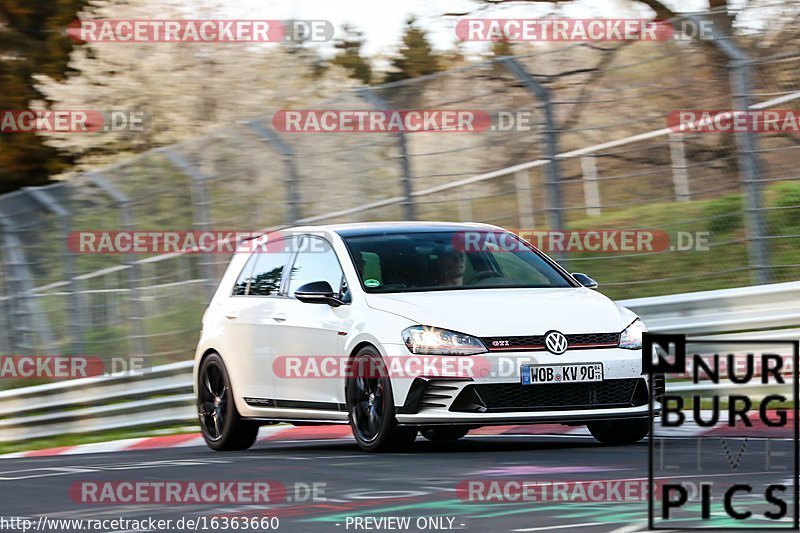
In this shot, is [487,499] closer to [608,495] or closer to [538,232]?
[608,495]

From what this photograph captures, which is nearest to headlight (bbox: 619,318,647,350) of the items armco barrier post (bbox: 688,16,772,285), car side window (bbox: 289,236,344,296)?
car side window (bbox: 289,236,344,296)

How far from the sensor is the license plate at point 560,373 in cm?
1014

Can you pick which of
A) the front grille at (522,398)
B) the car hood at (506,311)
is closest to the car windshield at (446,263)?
the car hood at (506,311)

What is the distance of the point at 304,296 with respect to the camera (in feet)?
36.6

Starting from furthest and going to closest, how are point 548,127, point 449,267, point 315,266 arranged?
point 548,127
point 315,266
point 449,267

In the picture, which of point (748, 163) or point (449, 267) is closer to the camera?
point (449, 267)

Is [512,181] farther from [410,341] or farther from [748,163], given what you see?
[410,341]

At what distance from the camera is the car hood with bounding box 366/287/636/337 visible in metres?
10.3

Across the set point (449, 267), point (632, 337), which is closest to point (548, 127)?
point (449, 267)

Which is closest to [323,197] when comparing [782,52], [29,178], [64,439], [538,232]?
[538,232]

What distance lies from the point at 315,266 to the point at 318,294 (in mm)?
773

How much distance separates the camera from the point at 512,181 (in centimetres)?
1511

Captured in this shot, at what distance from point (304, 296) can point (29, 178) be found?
91.7 feet

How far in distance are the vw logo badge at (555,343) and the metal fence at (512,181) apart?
309 centimetres
